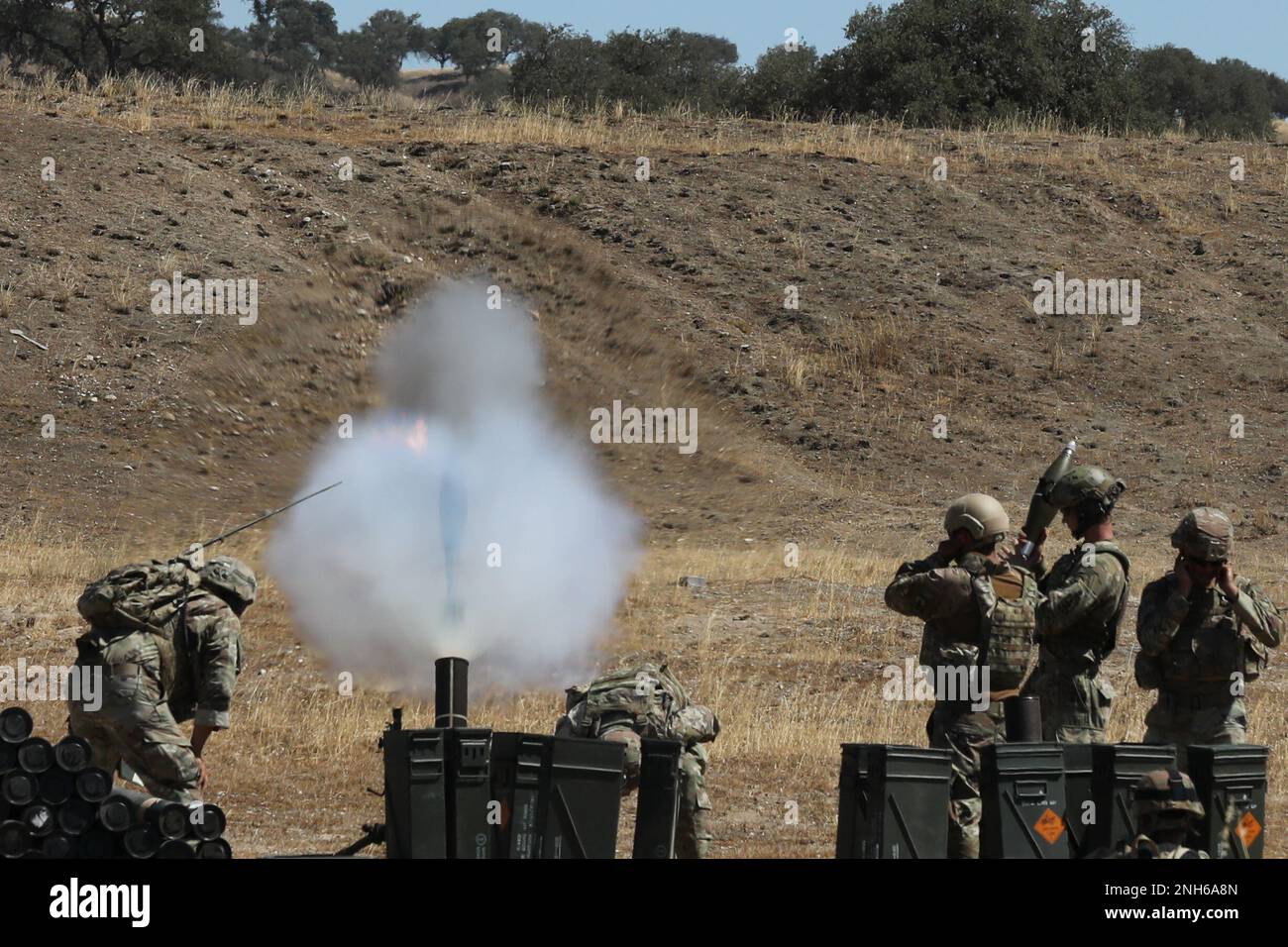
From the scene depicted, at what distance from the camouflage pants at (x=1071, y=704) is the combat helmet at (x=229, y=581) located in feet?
12.8

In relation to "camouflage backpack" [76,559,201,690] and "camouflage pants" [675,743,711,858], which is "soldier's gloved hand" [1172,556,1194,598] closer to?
"camouflage pants" [675,743,711,858]

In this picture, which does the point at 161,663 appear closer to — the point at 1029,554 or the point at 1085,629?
the point at 1029,554

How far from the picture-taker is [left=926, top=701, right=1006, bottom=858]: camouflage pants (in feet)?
26.1

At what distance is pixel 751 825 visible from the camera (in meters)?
10.6

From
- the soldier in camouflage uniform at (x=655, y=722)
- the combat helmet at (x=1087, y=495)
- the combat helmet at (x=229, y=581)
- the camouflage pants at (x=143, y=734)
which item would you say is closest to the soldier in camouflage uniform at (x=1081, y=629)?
the combat helmet at (x=1087, y=495)

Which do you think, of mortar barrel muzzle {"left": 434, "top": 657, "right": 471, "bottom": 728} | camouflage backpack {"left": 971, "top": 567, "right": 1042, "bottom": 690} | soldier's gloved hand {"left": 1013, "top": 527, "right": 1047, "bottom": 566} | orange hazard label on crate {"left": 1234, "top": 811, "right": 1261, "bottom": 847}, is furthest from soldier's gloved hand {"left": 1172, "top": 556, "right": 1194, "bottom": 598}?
mortar barrel muzzle {"left": 434, "top": 657, "right": 471, "bottom": 728}

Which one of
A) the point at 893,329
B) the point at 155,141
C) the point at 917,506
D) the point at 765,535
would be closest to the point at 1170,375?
the point at 893,329

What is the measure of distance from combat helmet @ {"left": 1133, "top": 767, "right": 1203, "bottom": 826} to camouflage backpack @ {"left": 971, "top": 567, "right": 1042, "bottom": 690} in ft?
6.28

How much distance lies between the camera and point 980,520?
8.45 meters

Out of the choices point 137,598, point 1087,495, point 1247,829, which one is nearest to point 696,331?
point 1087,495

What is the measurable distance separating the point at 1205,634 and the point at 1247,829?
1.34 meters

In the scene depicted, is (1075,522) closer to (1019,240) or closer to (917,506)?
(917,506)

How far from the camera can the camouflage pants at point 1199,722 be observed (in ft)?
28.6
